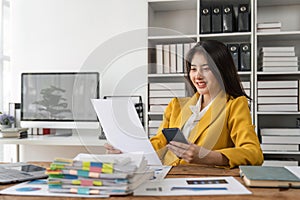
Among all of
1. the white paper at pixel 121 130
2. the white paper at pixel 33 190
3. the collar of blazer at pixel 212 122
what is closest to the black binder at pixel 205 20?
the collar of blazer at pixel 212 122

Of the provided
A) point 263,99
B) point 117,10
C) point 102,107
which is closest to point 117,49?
point 102,107

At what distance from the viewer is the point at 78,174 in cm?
91

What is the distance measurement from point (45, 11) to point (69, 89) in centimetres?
82

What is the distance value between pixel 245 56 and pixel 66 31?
161 cm

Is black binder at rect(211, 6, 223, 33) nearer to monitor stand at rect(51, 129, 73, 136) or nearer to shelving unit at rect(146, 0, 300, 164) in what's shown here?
shelving unit at rect(146, 0, 300, 164)

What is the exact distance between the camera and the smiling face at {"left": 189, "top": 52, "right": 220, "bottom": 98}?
1667mm

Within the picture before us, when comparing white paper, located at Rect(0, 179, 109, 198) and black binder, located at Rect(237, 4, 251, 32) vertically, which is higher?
black binder, located at Rect(237, 4, 251, 32)

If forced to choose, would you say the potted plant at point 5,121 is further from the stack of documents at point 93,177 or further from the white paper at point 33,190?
the stack of documents at point 93,177

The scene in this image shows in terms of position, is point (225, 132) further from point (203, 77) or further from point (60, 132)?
point (60, 132)

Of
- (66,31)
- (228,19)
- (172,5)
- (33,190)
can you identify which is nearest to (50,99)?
(66,31)

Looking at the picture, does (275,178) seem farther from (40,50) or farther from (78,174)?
(40,50)

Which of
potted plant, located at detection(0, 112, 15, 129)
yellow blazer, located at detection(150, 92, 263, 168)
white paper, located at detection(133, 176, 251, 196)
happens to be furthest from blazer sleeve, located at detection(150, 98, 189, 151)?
potted plant, located at detection(0, 112, 15, 129)

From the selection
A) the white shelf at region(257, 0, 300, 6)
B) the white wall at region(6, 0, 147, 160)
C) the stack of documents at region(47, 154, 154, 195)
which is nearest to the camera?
the stack of documents at region(47, 154, 154, 195)

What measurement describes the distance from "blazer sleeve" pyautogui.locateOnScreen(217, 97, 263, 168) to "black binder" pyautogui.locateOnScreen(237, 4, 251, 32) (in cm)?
130
